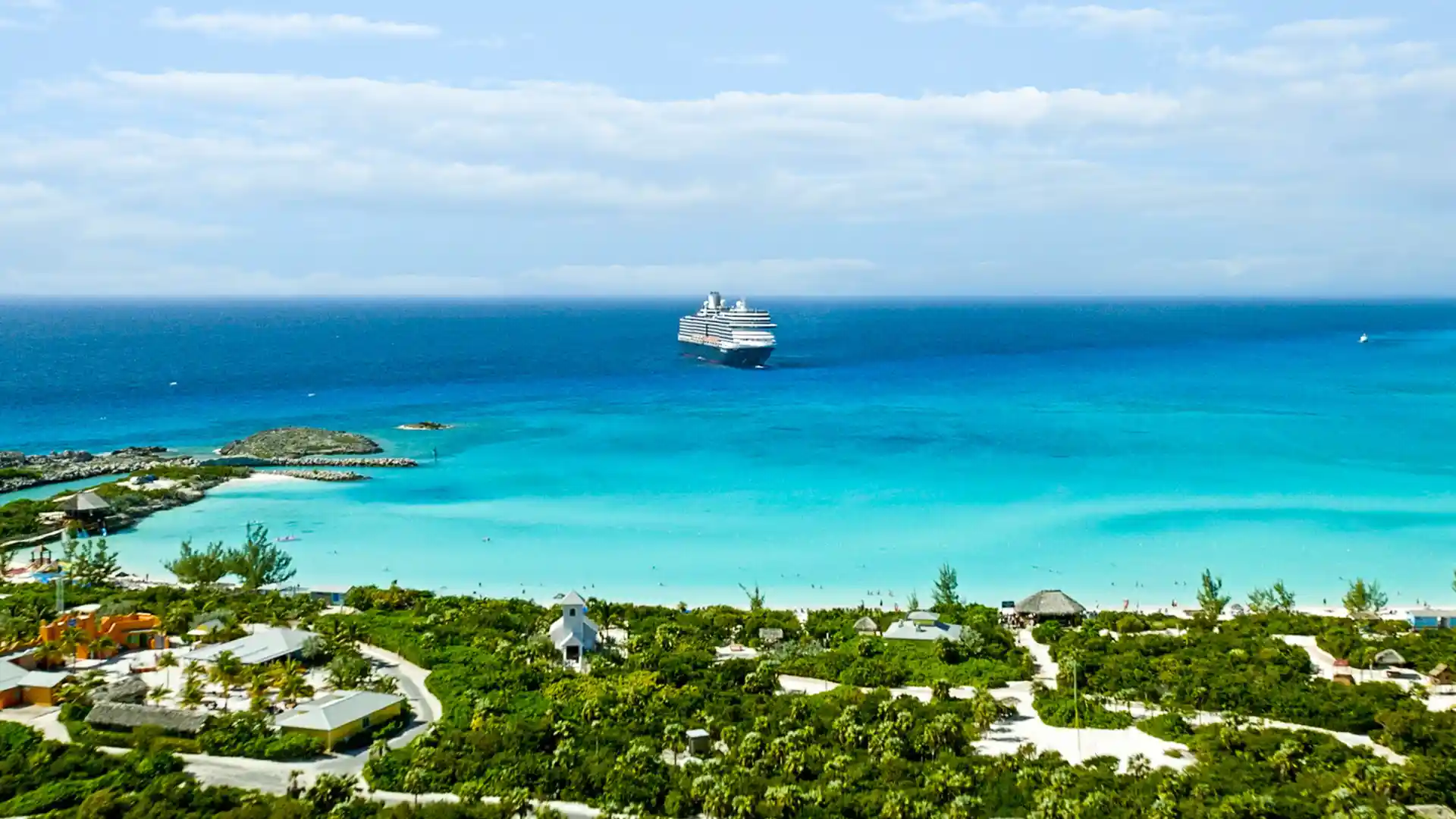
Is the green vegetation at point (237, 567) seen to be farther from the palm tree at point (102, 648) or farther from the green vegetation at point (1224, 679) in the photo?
the green vegetation at point (1224, 679)

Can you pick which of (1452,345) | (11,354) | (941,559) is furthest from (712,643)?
(1452,345)

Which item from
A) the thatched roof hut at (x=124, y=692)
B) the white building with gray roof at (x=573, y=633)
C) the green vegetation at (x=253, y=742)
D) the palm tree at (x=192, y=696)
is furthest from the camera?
the white building with gray roof at (x=573, y=633)

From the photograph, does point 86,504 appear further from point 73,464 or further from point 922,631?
point 922,631

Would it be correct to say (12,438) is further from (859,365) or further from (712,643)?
(859,365)

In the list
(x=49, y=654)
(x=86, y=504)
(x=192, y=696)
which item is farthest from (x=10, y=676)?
(x=86, y=504)

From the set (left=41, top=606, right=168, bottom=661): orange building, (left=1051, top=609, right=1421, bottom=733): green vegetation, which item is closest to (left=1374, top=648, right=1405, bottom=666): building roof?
(left=1051, top=609, right=1421, bottom=733): green vegetation

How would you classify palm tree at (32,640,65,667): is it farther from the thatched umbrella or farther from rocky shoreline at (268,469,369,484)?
the thatched umbrella

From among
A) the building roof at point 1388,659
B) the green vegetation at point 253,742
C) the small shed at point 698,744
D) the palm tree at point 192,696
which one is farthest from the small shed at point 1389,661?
the palm tree at point 192,696
